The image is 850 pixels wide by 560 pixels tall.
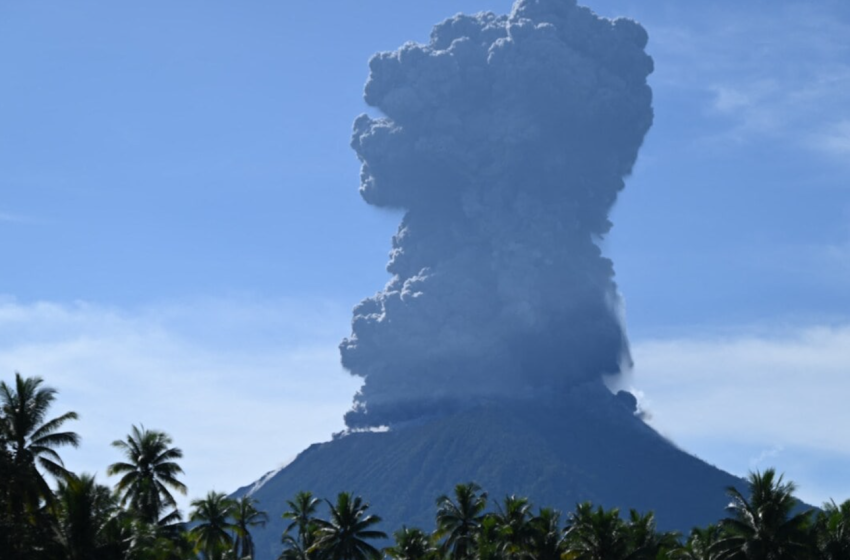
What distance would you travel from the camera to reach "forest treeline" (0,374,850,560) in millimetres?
63594

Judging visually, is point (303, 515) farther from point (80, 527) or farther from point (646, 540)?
point (80, 527)

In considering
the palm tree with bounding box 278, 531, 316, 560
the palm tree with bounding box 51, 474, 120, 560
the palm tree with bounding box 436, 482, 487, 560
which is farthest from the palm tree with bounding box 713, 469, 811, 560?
the palm tree with bounding box 51, 474, 120, 560

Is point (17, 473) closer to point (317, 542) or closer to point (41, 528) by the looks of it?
point (41, 528)

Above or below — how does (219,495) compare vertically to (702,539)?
above

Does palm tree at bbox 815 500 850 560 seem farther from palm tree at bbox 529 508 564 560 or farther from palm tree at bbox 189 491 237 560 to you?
palm tree at bbox 189 491 237 560

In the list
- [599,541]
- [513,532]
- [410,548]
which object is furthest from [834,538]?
[410,548]

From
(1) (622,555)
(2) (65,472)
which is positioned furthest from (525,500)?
(2) (65,472)

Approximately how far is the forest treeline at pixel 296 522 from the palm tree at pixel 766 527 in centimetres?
6

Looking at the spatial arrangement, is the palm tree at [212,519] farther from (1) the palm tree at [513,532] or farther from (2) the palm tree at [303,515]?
(1) the palm tree at [513,532]

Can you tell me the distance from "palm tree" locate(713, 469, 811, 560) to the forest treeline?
57 millimetres

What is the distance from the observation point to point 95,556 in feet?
206

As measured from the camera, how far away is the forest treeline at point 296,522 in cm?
6359

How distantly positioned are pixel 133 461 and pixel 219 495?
900 cm

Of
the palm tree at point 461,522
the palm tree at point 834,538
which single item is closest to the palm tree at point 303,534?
the palm tree at point 461,522
